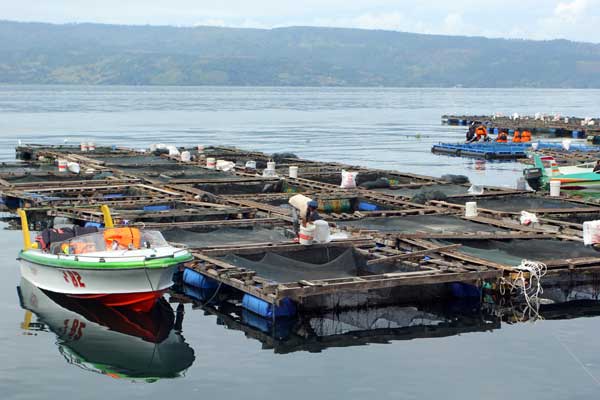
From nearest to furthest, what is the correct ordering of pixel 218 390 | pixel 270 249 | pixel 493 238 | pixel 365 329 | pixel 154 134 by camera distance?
1. pixel 218 390
2. pixel 365 329
3. pixel 270 249
4. pixel 493 238
5. pixel 154 134

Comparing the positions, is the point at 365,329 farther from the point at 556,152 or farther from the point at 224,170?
the point at 556,152

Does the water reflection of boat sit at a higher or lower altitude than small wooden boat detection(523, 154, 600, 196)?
lower

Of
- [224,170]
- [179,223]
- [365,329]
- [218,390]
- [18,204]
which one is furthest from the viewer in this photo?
[224,170]

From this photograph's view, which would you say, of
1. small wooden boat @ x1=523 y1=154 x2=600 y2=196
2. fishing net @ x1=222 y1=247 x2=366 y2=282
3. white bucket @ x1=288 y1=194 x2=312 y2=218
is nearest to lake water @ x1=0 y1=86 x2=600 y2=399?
fishing net @ x1=222 y1=247 x2=366 y2=282

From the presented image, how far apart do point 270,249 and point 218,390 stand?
6.83 metres

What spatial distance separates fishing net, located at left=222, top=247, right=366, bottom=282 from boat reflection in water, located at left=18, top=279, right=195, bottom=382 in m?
2.05

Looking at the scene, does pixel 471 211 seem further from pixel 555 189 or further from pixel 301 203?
pixel 301 203

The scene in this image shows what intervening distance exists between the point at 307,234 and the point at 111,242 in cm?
480

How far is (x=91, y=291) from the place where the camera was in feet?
65.7

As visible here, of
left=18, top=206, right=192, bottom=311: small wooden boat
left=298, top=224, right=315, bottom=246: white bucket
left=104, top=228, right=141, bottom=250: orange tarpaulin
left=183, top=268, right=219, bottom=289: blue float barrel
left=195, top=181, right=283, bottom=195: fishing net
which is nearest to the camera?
left=18, top=206, right=192, bottom=311: small wooden boat

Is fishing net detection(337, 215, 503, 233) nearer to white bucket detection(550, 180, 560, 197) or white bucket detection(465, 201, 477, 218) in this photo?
white bucket detection(465, 201, 477, 218)

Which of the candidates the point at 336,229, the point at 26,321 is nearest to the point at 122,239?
the point at 26,321

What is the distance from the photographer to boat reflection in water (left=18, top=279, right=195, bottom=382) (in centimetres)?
1714

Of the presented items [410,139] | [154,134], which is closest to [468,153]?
[410,139]
